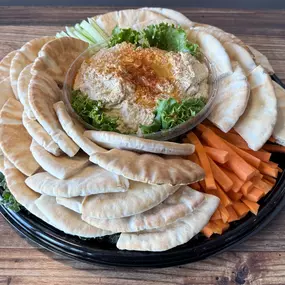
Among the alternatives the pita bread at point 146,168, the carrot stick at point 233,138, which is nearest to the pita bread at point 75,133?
the pita bread at point 146,168

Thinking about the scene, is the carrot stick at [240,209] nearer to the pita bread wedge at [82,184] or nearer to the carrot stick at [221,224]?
the carrot stick at [221,224]

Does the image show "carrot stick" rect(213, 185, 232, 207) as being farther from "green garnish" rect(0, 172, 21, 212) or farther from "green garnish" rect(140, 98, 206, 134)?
"green garnish" rect(0, 172, 21, 212)

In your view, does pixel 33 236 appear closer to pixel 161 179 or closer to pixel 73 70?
pixel 161 179

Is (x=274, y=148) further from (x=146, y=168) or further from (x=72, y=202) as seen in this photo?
(x=72, y=202)

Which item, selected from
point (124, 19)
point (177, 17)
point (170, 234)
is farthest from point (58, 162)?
point (177, 17)

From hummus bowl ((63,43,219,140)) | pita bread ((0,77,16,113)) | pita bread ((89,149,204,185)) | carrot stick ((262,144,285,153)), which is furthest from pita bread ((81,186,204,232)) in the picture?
pita bread ((0,77,16,113))

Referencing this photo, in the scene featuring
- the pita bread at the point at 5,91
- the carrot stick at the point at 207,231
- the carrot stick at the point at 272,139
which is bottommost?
the carrot stick at the point at 207,231

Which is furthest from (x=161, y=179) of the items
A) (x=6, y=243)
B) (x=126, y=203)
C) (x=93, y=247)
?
(x=6, y=243)
